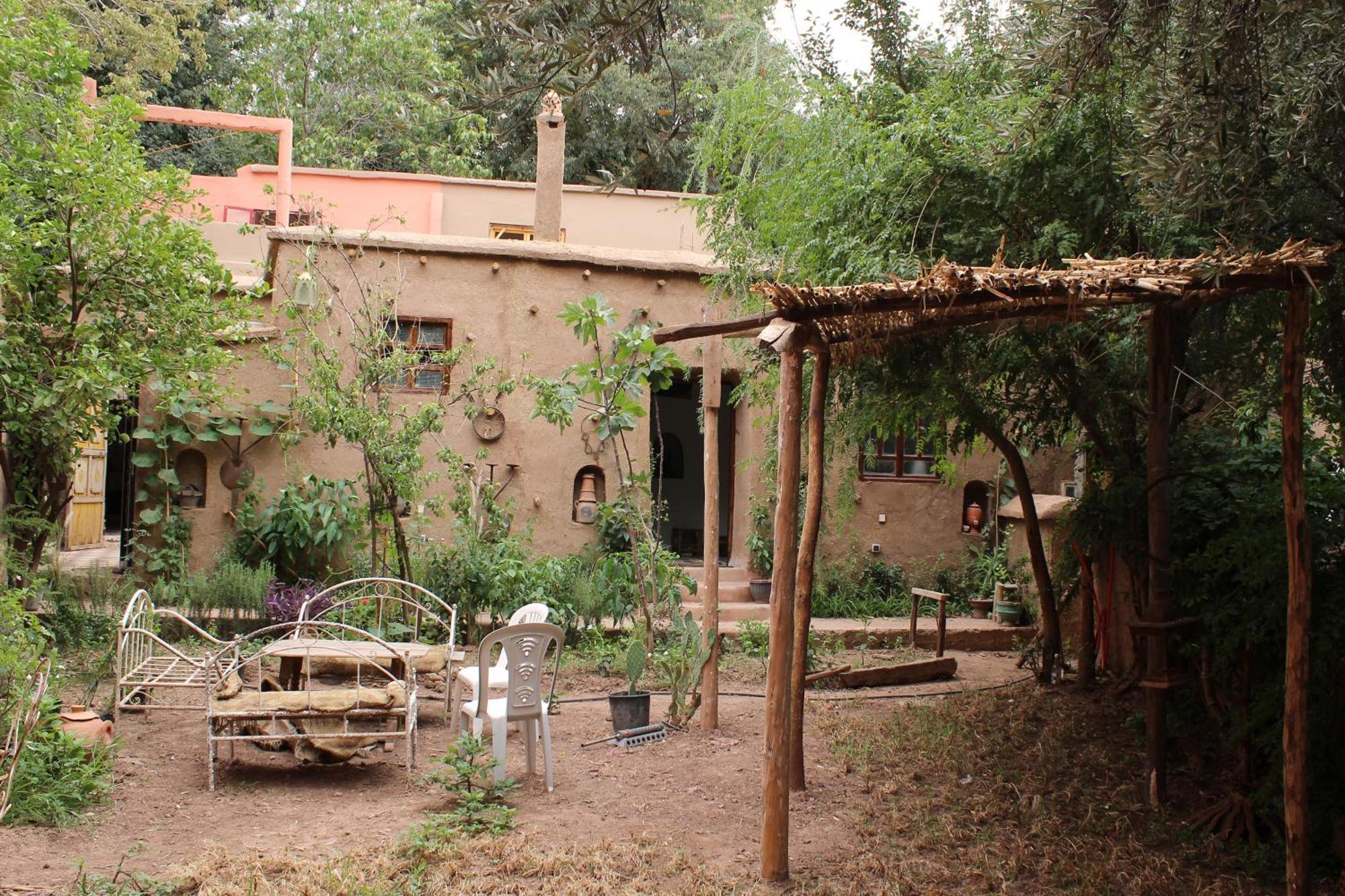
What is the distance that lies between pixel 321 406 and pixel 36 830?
485cm

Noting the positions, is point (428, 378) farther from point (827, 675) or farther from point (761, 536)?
point (827, 675)

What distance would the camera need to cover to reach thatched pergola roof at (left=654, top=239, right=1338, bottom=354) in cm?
441

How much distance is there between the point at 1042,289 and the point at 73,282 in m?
7.21

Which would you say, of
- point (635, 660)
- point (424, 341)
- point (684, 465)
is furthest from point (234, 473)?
point (684, 465)

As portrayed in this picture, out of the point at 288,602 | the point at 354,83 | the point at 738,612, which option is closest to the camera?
the point at 288,602

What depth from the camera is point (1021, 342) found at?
7.42 meters

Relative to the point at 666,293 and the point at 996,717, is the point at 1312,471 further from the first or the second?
the point at 666,293

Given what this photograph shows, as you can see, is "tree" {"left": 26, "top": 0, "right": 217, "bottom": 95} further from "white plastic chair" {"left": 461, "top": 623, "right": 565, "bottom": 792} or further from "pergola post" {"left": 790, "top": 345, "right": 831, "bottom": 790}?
"pergola post" {"left": 790, "top": 345, "right": 831, "bottom": 790}

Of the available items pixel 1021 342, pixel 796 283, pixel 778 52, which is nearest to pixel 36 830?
pixel 796 283

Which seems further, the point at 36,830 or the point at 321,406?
the point at 321,406

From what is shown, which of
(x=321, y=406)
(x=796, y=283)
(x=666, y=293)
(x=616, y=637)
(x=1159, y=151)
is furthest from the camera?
(x=666, y=293)

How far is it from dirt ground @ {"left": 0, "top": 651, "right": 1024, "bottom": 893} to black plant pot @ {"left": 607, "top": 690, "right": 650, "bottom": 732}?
242 millimetres

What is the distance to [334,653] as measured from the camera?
692 centimetres

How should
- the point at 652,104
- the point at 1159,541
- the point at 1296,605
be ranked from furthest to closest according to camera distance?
the point at 652,104
the point at 1159,541
the point at 1296,605
